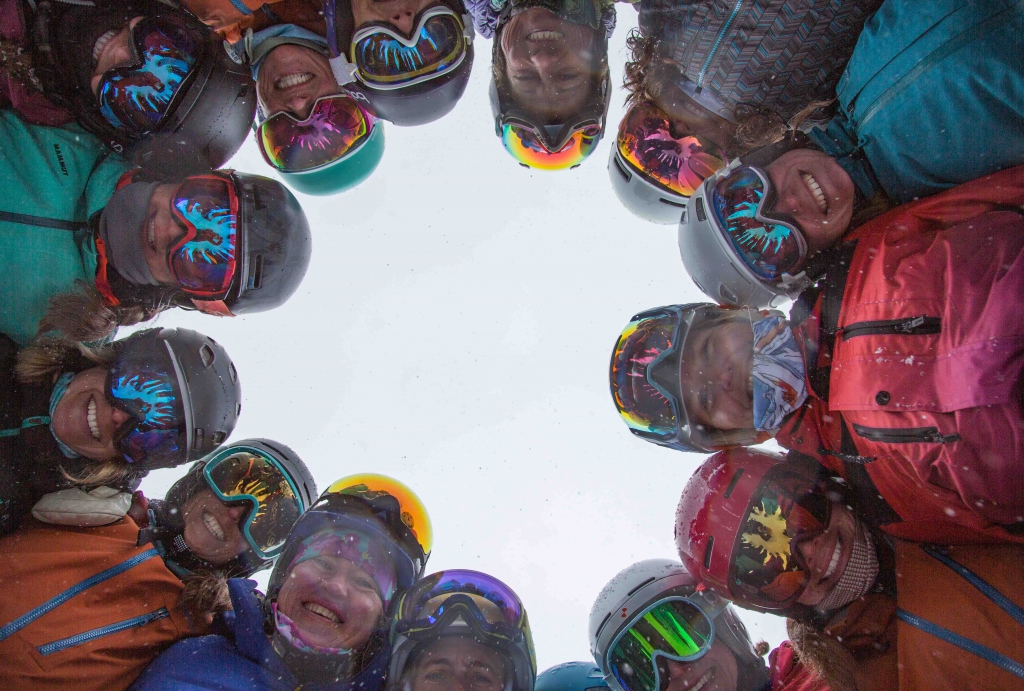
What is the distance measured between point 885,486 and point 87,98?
5996mm

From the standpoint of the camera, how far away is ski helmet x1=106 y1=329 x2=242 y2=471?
418 cm

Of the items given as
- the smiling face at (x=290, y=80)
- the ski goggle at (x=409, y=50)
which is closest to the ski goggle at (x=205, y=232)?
the smiling face at (x=290, y=80)

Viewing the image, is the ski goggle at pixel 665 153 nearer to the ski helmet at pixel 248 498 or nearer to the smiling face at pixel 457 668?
the smiling face at pixel 457 668

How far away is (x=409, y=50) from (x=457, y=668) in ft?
14.8

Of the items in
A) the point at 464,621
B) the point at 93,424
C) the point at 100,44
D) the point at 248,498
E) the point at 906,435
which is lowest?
the point at 464,621

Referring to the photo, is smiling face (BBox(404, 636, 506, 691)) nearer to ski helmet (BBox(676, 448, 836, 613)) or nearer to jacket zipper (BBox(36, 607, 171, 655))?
ski helmet (BBox(676, 448, 836, 613))

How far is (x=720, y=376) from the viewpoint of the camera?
3598mm

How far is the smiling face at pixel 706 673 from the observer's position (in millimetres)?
3926

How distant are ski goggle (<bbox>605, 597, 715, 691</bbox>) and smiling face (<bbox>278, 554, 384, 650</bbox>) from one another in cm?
181

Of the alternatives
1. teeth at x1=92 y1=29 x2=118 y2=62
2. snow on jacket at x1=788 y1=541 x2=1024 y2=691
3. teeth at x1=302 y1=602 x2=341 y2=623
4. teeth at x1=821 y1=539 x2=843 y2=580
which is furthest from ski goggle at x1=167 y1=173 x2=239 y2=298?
snow on jacket at x1=788 y1=541 x2=1024 y2=691

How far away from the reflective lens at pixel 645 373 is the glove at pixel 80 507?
3.82 metres

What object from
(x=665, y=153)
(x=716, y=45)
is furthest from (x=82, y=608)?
(x=716, y=45)

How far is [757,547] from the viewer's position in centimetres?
351

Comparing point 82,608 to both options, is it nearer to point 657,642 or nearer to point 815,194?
point 657,642
